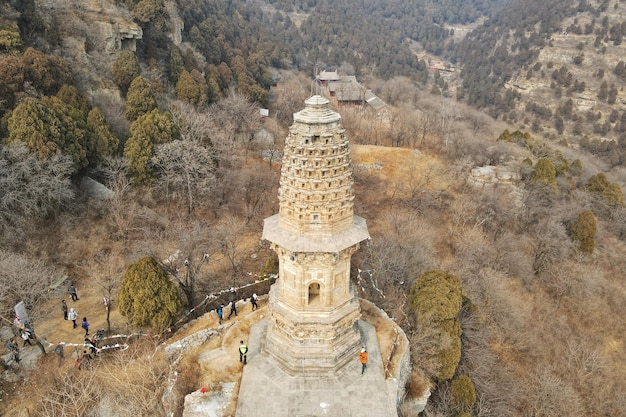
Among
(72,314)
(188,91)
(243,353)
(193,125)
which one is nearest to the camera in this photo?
(243,353)

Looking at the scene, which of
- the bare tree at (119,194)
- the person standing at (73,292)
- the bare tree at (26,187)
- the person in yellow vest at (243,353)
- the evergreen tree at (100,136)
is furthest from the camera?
the evergreen tree at (100,136)

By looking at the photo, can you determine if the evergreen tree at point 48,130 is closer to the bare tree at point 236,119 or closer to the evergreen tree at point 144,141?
the evergreen tree at point 144,141

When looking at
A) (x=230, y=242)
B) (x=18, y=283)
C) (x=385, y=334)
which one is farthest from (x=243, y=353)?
(x=230, y=242)

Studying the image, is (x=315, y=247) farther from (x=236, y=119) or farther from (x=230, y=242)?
(x=236, y=119)

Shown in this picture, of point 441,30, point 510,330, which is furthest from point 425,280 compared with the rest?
point 441,30

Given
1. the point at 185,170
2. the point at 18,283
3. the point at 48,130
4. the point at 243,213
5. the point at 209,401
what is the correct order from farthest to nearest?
1. the point at 243,213
2. the point at 185,170
3. the point at 48,130
4. the point at 18,283
5. the point at 209,401

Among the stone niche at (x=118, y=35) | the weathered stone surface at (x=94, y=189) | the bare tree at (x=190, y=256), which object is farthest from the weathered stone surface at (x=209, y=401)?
the stone niche at (x=118, y=35)

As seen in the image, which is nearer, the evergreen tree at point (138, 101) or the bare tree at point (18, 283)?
the bare tree at point (18, 283)

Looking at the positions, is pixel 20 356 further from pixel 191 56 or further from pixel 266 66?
pixel 266 66
